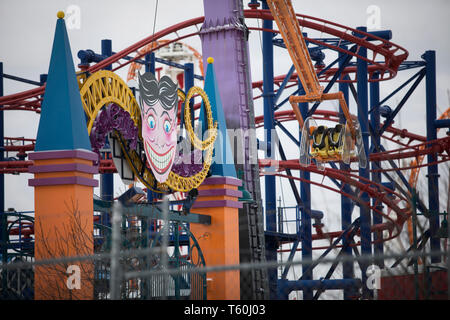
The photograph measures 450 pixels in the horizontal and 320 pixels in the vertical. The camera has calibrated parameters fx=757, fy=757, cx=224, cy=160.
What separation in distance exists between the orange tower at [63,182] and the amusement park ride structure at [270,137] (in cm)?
33

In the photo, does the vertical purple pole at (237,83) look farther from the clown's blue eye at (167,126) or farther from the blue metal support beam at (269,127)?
the blue metal support beam at (269,127)

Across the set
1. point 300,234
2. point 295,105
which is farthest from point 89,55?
point 300,234

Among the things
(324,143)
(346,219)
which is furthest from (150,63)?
(346,219)

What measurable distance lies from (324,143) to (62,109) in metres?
11.5

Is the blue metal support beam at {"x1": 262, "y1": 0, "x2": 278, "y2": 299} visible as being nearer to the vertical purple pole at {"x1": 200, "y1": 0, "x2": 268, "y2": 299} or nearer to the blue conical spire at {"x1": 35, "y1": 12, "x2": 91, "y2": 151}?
the vertical purple pole at {"x1": 200, "y1": 0, "x2": 268, "y2": 299}

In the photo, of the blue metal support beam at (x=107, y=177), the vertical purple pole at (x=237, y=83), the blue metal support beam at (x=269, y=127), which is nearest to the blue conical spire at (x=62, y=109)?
the vertical purple pole at (x=237, y=83)

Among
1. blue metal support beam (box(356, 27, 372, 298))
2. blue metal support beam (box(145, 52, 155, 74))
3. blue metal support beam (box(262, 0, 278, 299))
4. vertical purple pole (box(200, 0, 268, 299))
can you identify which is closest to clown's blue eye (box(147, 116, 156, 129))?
vertical purple pole (box(200, 0, 268, 299))

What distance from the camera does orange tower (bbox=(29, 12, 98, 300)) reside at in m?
8.41

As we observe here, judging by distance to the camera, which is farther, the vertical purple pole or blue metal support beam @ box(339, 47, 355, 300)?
blue metal support beam @ box(339, 47, 355, 300)

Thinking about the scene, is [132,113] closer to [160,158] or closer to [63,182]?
[160,158]

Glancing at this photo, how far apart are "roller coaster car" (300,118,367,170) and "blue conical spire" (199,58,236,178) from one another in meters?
6.28

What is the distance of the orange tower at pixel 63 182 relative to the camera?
27.6 feet

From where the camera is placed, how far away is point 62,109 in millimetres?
9109
